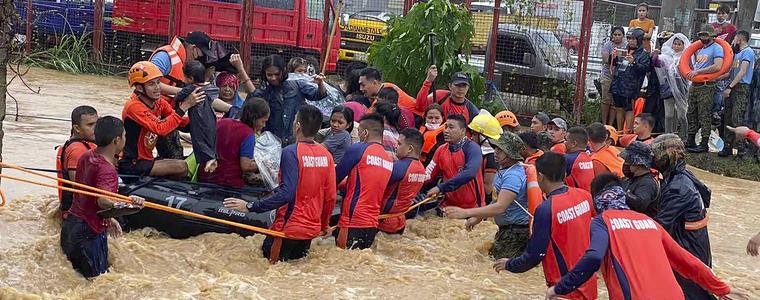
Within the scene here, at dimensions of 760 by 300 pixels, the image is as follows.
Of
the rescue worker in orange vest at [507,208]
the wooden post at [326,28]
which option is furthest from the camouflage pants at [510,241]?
the wooden post at [326,28]

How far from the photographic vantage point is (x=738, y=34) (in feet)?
51.4

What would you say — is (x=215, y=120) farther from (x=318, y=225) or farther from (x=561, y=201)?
(x=561, y=201)

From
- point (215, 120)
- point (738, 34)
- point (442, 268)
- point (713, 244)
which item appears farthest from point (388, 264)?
point (738, 34)

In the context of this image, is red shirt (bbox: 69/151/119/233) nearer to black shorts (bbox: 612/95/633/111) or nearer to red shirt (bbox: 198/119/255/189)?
red shirt (bbox: 198/119/255/189)

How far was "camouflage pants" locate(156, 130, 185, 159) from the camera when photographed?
9539 millimetres

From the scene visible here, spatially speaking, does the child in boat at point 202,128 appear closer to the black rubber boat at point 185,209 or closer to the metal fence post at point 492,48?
the black rubber boat at point 185,209

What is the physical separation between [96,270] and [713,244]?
21.2ft

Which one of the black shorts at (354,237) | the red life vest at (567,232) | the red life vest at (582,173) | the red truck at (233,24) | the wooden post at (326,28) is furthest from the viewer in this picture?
the red truck at (233,24)

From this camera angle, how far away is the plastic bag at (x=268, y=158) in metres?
9.02

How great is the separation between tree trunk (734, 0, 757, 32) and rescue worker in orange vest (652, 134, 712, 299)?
14.0m

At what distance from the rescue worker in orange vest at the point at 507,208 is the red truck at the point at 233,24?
36.6 ft

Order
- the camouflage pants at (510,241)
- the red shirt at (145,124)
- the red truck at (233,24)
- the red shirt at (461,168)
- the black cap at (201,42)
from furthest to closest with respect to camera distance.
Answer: the red truck at (233,24) < the black cap at (201,42) < the red shirt at (461,168) < the red shirt at (145,124) < the camouflage pants at (510,241)

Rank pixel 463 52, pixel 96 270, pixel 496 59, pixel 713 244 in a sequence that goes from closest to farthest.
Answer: pixel 96 270, pixel 713 244, pixel 463 52, pixel 496 59

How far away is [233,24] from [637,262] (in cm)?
1492
